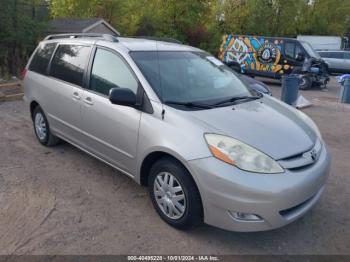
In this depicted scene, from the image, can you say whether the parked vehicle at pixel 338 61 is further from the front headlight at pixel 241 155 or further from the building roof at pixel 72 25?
the front headlight at pixel 241 155

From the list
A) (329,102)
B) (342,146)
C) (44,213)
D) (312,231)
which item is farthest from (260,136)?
(329,102)

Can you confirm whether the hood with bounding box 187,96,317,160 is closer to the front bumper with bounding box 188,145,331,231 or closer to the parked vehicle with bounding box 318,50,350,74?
the front bumper with bounding box 188,145,331,231

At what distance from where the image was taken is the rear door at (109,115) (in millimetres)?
3361

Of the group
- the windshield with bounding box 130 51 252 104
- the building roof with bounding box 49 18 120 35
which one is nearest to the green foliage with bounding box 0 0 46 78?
the building roof with bounding box 49 18 120 35

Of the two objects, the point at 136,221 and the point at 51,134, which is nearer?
the point at 136,221

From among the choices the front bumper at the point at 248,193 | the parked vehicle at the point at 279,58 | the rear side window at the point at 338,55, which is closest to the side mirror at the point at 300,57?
the parked vehicle at the point at 279,58

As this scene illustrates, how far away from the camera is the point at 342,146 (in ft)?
19.1

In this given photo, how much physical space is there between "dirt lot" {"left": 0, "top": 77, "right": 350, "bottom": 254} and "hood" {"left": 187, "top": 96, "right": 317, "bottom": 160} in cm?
87

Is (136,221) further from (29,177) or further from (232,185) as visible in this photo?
(29,177)

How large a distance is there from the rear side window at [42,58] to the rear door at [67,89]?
0.20 m

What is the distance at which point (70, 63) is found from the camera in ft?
14.1

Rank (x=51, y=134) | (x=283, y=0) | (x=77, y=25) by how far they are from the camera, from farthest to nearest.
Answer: (x=283, y=0), (x=77, y=25), (x=51, y=134)

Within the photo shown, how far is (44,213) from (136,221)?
0.97m

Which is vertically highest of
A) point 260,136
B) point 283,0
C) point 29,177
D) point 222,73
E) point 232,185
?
point 283,0
